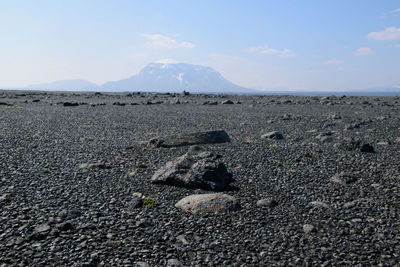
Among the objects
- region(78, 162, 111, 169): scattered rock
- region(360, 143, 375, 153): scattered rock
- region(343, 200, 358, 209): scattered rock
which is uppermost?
region(360, 143, 375, 153): scattered rock

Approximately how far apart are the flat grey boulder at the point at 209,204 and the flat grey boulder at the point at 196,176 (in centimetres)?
121

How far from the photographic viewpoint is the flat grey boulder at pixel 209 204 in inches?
368

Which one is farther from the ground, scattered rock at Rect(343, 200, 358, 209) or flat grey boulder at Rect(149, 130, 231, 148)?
flat grey boulder at Rect(149, 130, 231, 148)

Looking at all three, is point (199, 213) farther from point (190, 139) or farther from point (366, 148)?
point (366, 148)

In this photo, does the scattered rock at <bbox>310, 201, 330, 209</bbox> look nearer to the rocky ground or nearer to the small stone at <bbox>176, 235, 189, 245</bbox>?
the rocky ground

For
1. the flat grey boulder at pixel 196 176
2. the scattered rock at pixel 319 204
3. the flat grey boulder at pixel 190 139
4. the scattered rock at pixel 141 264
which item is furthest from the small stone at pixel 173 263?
the flat grey boulder at pixel 190 139

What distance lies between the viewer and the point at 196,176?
1123 centimetres

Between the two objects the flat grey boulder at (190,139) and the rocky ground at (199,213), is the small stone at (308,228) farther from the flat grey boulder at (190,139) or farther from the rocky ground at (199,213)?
the flat grey boulder at (190,139)

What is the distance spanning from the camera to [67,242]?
24.6 ft

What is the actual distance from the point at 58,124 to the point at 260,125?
53.9ft

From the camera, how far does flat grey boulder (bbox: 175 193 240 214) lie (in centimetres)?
935

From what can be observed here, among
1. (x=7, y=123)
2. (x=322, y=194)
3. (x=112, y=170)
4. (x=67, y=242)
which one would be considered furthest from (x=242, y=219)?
A: (x=7, y=123)

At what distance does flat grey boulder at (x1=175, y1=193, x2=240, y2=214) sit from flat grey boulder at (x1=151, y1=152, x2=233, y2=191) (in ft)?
3.98

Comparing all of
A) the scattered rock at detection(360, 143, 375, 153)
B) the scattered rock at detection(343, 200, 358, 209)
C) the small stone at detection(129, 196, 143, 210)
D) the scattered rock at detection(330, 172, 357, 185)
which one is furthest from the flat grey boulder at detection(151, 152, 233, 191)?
the scattered rock at detection(360, 143, 375, 153)
